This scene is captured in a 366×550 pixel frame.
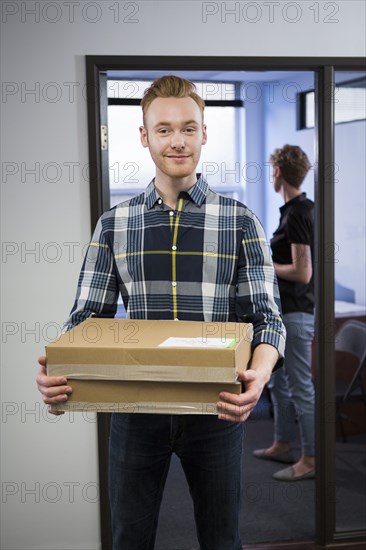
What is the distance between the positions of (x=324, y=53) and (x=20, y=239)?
1.26 metres

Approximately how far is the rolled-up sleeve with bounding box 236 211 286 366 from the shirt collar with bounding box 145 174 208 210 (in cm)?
12

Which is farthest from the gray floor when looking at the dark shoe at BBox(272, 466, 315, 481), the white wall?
the white wall

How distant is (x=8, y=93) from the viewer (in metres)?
2.51

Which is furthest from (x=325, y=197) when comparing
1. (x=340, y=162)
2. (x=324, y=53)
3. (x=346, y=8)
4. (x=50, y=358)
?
(x=50, y=358)

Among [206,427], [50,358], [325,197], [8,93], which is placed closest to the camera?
[50,358]

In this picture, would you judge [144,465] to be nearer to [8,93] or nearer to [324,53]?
[8,93]

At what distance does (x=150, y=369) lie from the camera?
140 centimetres

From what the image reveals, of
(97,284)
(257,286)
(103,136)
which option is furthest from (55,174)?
(257,286)

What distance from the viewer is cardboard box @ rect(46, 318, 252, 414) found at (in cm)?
138

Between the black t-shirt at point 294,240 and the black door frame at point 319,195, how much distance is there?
0.50 metres

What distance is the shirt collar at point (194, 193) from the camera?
1.72 m

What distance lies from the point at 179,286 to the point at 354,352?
6.00 feet

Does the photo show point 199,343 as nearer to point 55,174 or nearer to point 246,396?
point 246,396

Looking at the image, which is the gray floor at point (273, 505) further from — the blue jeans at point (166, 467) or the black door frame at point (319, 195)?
the blue jeans at point (166, 467)
